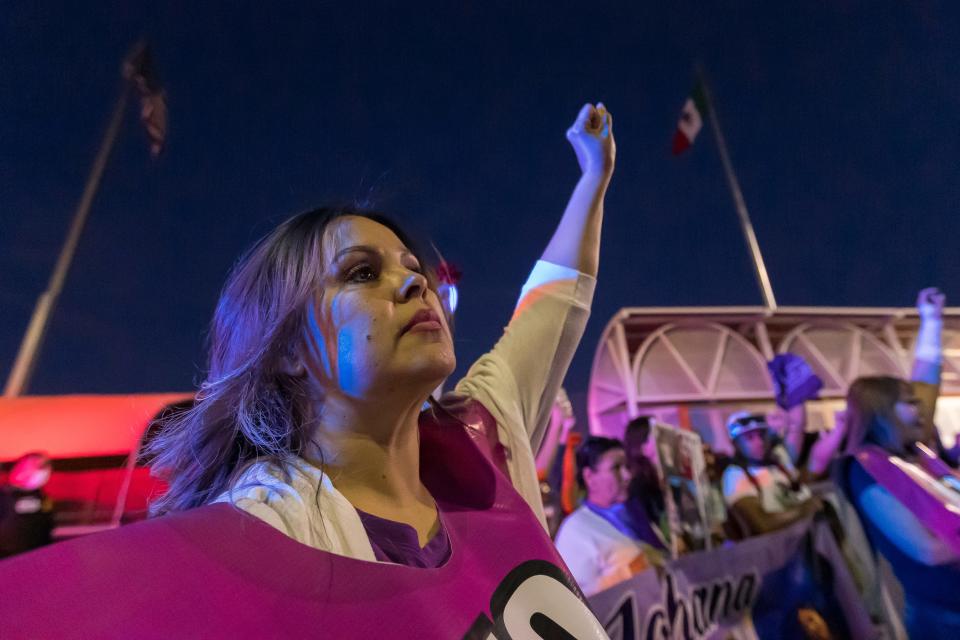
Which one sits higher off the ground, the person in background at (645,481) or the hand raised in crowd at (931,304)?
the hand raised in crowd at (931,304)

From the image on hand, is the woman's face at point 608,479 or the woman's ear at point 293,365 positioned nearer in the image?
the woman's ear at point 293,365

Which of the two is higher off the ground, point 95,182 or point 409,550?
point 95,182

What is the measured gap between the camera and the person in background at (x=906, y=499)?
2.69 m

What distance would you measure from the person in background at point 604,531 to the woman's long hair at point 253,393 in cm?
238

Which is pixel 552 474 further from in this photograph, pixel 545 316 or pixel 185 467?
pixel 185 467

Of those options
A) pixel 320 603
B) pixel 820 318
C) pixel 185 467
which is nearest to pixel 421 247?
pixel 185 467

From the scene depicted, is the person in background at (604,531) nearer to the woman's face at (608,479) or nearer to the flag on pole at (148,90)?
the woman's face at (608,479)

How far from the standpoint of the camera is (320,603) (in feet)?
2.15

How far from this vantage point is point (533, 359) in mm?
1469

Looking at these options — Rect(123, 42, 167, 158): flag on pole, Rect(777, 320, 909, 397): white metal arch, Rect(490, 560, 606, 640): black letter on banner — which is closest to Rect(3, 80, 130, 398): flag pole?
Rect(123, 42, 167, 158): flag on pole

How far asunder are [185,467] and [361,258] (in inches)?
22.6

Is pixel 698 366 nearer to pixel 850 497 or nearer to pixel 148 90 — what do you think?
pixel 850 497

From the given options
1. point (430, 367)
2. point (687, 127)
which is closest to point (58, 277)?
point (430, 367)

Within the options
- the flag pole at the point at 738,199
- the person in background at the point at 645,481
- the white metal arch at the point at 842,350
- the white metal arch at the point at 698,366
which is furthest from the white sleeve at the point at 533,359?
the flag pole at the point at 738,199
